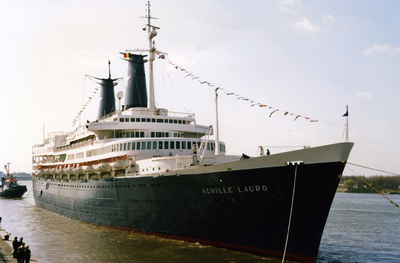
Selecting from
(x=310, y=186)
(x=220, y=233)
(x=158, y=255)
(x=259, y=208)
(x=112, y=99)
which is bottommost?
(x=158, y=255)

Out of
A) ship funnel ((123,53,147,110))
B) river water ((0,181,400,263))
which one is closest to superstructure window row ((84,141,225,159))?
river water ((0,181,400,263))

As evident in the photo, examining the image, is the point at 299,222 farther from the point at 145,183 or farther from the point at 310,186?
the point at 145,183

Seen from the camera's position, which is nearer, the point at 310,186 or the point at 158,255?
the point at 310,186

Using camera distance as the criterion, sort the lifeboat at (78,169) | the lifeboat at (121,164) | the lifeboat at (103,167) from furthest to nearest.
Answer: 1. the lifeboat at (78,169)
2. the lifeboat at (103,167)
3. the lifeboat at (121,164)

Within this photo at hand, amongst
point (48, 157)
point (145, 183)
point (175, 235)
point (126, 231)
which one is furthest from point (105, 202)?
point (48, 157)

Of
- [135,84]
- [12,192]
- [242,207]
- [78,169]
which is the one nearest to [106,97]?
[135,84]

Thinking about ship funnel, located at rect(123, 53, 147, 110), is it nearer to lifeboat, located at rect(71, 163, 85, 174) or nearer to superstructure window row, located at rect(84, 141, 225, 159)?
lifeboat, located at rect(71, 163, 85, 174)

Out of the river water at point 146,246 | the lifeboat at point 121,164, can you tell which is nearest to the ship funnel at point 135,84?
the lifeboat at point 121,164

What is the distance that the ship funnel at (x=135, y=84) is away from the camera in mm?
31875

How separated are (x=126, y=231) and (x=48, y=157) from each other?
27.7 meters

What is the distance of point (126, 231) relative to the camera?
2211 cm

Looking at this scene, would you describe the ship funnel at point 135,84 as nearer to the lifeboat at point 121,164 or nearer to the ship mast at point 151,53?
the ship mast at point 151,53

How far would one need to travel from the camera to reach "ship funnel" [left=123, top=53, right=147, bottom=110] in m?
31.9

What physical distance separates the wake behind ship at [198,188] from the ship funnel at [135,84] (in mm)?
2208
